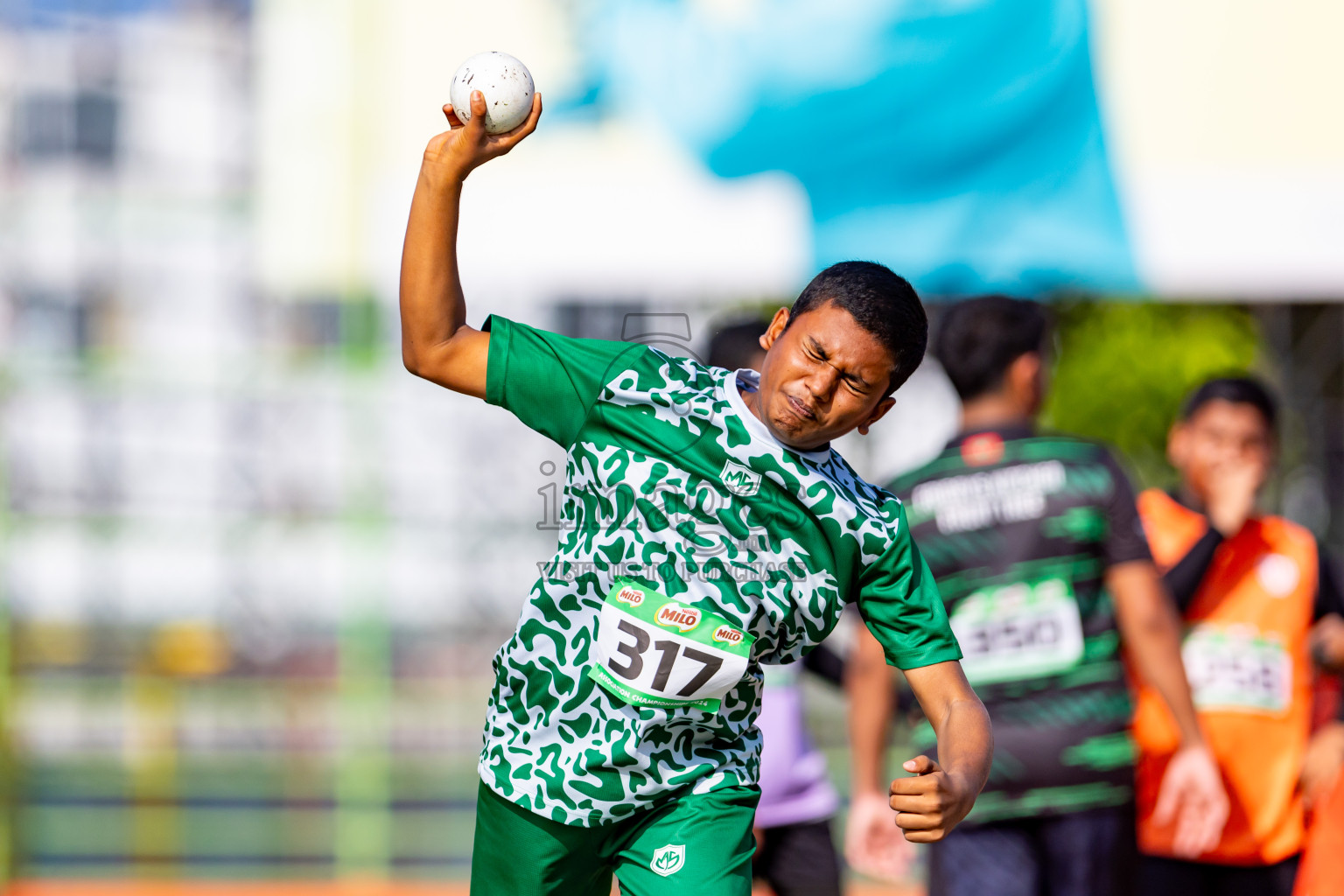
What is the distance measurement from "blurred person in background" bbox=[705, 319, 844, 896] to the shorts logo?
4.81ft

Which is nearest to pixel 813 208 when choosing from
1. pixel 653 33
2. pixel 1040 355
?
pixel 653 33

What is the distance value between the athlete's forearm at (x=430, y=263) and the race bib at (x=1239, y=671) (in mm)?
2536

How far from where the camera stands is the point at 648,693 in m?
2.25

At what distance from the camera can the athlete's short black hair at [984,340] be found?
3580 mm

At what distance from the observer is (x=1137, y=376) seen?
1270 cm

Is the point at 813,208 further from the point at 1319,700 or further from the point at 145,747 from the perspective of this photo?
the point at 145,747

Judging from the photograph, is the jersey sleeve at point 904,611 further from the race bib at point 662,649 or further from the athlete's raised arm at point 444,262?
the athlete's raised arm at point 444,262

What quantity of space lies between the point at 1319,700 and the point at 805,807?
1637mm

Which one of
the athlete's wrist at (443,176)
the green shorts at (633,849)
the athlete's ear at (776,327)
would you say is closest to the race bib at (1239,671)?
the green shorts at (633,849)

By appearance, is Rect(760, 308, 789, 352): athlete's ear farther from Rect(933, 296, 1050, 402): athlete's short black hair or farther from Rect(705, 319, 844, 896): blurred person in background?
Rect(705, 319, 844, 896): blurred person in background

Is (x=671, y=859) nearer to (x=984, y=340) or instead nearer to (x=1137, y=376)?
(x=984, y=340)

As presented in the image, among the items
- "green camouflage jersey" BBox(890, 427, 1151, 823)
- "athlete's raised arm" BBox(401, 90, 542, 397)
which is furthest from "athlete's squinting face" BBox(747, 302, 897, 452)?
"green camouflage jersey" BBox(890, 427, 1151, 823)

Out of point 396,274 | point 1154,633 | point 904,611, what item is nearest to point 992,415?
point 1154,633

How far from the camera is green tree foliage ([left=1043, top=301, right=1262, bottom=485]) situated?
1270cm
